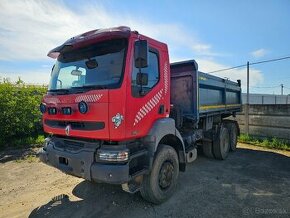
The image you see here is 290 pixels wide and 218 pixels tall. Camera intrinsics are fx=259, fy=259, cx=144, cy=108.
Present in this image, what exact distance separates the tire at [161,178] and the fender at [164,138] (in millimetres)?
213

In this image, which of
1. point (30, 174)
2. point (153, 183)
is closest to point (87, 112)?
point (153, 183)

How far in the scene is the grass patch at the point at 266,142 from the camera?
30.1ft

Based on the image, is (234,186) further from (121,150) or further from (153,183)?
(121,150)

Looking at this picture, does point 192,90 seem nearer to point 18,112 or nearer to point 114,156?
point 114,156

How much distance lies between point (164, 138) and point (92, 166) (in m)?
1.56

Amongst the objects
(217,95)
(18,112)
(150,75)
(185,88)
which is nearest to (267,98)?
(217,95)

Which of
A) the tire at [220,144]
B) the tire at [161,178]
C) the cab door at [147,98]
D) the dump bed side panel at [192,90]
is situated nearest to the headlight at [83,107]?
the cab door at [147,98]

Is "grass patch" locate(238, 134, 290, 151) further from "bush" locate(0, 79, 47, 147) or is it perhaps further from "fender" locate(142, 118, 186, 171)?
"bush" locate(0, 79, 47, 147)

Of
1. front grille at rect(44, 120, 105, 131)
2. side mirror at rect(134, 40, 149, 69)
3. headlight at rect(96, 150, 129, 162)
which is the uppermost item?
side mirror at rect(134, 40, 149, 69)

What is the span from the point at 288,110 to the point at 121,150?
7924 millimetres

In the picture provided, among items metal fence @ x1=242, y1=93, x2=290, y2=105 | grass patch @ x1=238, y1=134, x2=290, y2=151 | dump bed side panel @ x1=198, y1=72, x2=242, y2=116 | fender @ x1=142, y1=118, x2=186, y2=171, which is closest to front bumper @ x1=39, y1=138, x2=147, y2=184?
fender @ x1=142, y1=118, x2=186, y2=171

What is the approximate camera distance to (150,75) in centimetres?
432

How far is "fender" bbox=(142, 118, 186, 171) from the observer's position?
418 cm

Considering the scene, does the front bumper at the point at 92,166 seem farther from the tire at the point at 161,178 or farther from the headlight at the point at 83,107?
the headlight at the point at 83,107
